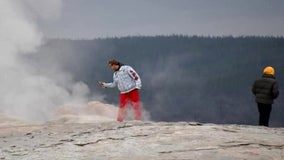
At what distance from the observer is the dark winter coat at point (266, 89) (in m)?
12.8

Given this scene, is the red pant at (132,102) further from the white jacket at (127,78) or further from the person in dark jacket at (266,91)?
the person in dark jacket at (266,91)

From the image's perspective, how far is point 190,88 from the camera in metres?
170

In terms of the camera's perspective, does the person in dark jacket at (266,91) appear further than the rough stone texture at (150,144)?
Yes

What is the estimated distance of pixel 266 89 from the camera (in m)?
12.9

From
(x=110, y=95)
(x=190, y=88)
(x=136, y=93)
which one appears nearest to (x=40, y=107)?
(x=110, y=95)

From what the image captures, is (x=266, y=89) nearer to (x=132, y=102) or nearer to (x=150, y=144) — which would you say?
(x=132, y=102)

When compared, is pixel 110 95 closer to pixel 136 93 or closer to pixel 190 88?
pixel 190 88

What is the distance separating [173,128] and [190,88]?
16097 cm

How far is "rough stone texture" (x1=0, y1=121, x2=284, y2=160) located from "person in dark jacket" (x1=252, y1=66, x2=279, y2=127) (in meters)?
2.92

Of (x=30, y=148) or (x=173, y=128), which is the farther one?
(x=173, y=128)

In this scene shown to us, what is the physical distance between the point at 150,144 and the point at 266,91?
5.50 metres

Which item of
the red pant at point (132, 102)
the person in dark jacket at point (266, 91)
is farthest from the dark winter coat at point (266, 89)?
the red pant at point (132, 102)

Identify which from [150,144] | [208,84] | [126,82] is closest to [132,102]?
[126,82]

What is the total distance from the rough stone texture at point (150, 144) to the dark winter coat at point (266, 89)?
290 cm
